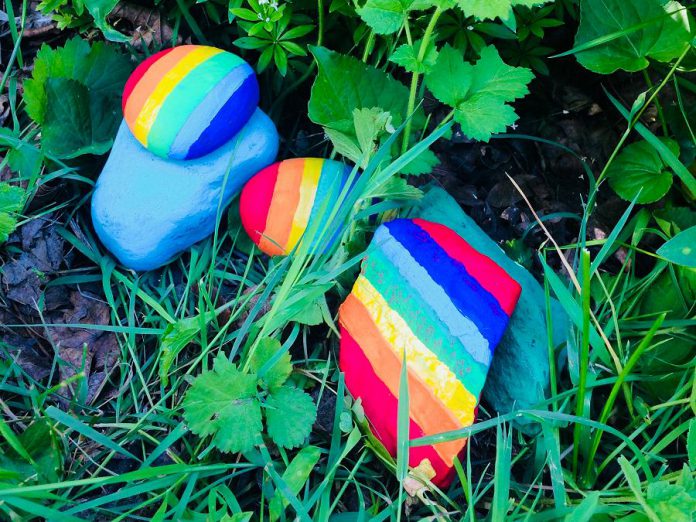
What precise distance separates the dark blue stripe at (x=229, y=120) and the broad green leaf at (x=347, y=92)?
16 cm

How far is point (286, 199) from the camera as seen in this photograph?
1558 millimetres

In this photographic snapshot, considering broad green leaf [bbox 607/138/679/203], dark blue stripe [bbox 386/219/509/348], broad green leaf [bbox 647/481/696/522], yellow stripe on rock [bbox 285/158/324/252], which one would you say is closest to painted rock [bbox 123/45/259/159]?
yellow stripe on rock [bbox 285/158/324/252]

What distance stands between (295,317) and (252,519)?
46 cm

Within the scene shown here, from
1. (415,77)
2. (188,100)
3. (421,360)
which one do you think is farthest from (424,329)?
(188,100)

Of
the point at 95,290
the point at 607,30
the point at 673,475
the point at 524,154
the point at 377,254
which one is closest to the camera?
the point at 673,475

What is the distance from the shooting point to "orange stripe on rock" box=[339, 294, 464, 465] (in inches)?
53.9

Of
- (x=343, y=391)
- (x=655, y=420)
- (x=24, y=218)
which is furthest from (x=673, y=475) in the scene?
(x=24, y=218)

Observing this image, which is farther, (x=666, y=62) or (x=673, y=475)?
(x=666, y=62)

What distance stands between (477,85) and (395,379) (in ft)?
2.26

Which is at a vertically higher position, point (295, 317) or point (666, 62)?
point (666, 62)

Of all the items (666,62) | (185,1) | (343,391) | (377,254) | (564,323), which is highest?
(666,62)

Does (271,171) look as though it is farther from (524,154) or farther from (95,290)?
(524,154)

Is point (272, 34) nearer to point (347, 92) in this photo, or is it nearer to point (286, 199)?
point (347, 92)

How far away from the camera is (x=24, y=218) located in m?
1.65
